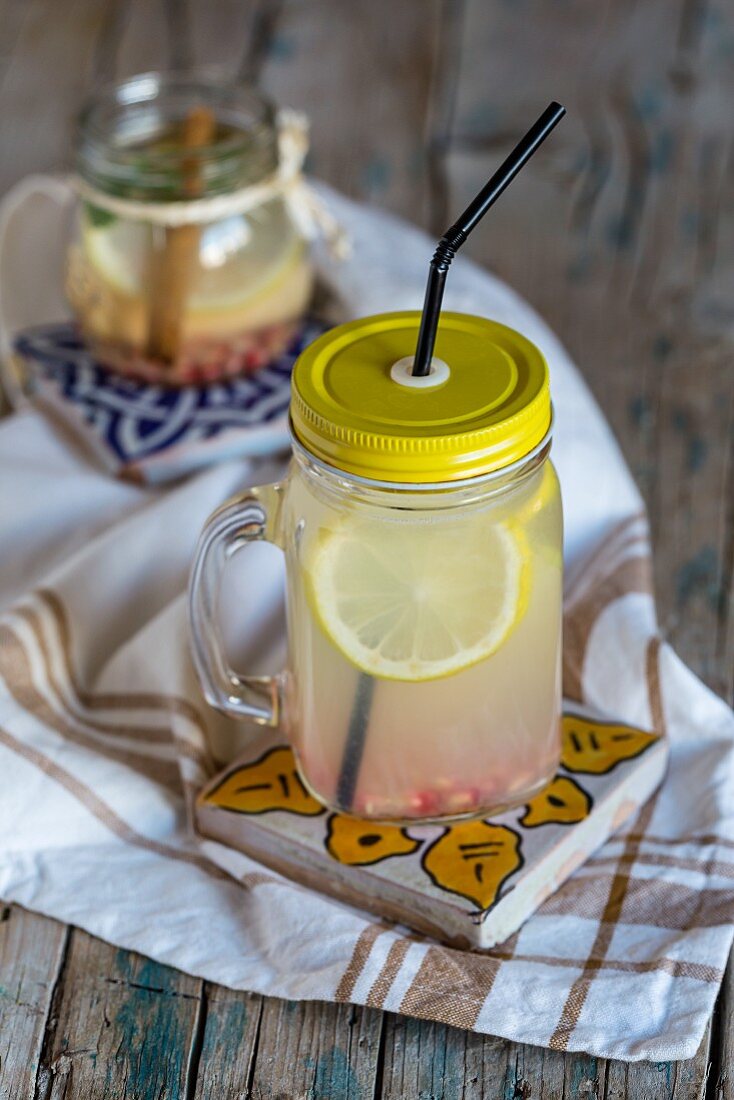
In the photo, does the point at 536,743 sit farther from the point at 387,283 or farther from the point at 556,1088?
the point at 387,283

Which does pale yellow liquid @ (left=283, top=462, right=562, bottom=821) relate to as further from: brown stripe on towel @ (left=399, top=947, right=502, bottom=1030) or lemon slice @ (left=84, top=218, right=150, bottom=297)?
lemon slice @ (left=84, top=218, right=150, bottom=297)

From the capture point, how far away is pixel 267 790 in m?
0.72

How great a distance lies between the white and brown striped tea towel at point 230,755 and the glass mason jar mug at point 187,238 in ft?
0.33

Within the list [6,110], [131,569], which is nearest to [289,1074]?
[131,569]

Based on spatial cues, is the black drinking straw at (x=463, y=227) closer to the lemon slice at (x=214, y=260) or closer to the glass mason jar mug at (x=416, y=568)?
the glass mason jar mug at (x=416, y=568)

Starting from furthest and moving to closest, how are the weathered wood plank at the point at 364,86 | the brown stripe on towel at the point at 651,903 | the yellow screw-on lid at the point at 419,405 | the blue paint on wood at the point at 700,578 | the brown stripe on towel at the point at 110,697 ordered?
the weathered wood plank at the point at 364,86 < the blue paint on wood at the point at 700,578 < the brown stripe on towel at the point at 110,697 < the brown stripe on towel at the point at 651,903 < the yellow screw-on lid at the point at 419,405

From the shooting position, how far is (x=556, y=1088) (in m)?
0.60

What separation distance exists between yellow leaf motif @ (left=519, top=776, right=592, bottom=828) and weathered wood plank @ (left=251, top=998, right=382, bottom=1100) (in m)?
0.12

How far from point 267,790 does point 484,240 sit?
2.44 ft

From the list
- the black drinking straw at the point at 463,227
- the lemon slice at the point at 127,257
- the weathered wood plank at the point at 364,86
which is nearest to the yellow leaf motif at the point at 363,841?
the black drinking straw at the point at 463,227

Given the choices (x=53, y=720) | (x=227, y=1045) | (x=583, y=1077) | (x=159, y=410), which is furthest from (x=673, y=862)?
(x=159, y=410)

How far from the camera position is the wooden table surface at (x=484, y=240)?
0.62 m

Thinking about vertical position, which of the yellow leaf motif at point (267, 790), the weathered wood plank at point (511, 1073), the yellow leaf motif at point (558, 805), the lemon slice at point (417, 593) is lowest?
the weathered wood plank at point (511, 1073)

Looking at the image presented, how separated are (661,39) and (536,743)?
115 centimetres
